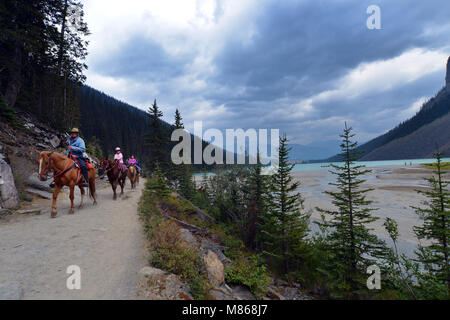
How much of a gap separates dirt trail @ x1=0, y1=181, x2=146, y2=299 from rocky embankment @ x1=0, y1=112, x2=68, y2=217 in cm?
183

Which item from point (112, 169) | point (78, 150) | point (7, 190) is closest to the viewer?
point (7, 190)

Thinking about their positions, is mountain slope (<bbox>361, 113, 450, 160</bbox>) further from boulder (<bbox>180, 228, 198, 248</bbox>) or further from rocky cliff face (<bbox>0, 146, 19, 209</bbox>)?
rocky cliff face (<bbox>0, 146, 19, 209</bbox>)

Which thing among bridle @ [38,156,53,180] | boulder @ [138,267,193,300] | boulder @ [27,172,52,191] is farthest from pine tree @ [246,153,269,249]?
boulder @ [27,172,52,191]

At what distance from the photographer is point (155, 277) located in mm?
4418

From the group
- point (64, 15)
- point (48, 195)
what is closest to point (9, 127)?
point (48, 195)

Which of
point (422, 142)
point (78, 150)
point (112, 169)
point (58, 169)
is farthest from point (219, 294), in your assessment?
point (422, 142)

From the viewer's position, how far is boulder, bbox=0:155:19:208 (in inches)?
318

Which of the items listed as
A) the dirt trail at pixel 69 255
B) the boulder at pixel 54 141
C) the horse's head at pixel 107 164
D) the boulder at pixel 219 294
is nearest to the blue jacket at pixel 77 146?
the horse's head at pixel 107 164

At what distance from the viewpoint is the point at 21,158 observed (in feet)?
39.4

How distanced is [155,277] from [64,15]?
31.1 metres

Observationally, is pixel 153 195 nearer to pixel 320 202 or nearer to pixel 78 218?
pixel 78 218

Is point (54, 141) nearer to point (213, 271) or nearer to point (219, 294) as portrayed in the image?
point (213, 271)

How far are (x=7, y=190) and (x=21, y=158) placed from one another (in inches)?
218

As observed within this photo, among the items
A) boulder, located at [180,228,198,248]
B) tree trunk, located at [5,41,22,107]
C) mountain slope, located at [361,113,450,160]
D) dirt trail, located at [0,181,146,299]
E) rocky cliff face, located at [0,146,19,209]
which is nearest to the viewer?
dirt trail, located at [0,181,146,299]
